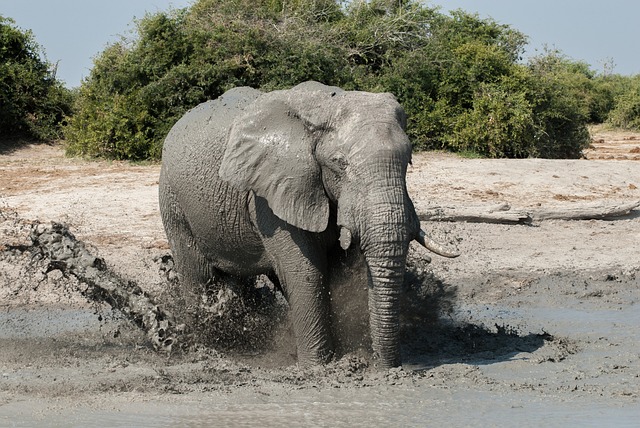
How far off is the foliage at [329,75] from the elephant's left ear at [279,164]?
10076 millimetres

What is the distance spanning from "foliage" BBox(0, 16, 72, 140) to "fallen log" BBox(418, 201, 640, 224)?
9.75m

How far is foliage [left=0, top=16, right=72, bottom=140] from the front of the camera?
811 inches

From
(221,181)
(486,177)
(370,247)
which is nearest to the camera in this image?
(370,247)

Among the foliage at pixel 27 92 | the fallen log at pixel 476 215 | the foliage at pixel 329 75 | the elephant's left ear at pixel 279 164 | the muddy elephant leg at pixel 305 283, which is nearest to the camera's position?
the elephant's left ear at pixel 279 164

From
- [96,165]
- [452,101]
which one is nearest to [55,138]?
[96,165]

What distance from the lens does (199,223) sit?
8.61 metres

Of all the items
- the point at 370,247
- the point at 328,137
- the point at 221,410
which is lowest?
the point at 221,410

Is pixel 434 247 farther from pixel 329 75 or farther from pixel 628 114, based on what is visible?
pixel 628 114

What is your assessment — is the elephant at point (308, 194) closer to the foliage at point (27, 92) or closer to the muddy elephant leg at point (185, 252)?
the muddy elephant leg at point (185, 252)

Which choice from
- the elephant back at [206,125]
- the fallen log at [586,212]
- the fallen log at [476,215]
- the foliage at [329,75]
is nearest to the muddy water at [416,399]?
the elephant back at [206,125]

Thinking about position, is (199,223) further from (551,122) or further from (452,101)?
(551,122)

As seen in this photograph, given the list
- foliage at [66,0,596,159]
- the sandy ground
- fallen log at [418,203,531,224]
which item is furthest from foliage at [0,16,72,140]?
fallen log at [418,203,531,224]

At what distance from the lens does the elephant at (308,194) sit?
679 cm

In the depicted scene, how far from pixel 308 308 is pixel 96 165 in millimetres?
10139
